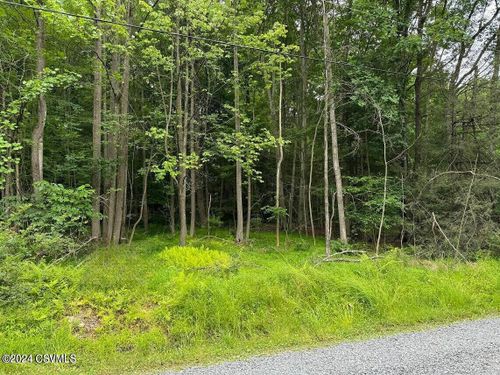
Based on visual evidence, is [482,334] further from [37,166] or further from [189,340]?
[37,166]

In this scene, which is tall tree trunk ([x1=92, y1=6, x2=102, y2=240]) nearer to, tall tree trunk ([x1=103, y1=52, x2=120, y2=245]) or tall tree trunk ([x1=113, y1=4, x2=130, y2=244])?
tall tree trunk ([x1=103, y1=52, x2=120, y2=245])

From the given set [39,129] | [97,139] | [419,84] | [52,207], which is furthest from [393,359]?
[419,84]

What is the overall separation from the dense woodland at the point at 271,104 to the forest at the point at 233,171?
8cm

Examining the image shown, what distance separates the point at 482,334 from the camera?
3.88 meters

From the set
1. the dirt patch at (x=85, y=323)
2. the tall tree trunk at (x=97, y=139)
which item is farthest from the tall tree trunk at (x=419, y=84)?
the dirt patch at (x=85, y=323)

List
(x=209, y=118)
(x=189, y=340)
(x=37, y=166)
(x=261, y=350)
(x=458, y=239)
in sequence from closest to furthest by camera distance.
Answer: (x=261, y=350)
(x=189, y=340)
(x=458, y=239)
(x=37, y=166)
(x=209, y=118)

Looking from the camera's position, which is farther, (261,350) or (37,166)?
(37,166)

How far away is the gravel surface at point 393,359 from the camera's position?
9.99ft

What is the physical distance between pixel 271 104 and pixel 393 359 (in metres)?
10.6

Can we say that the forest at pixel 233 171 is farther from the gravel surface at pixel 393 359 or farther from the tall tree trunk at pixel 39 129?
the gravel surface at pixel 393 359

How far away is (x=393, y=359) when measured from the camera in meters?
3.26

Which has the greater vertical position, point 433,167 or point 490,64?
point 490,64

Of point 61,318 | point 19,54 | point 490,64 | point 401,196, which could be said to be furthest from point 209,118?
point 490,64

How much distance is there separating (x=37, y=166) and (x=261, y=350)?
7.53 meters
